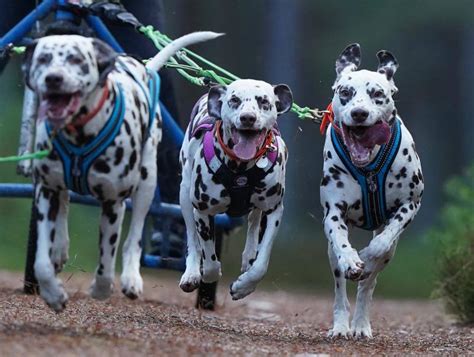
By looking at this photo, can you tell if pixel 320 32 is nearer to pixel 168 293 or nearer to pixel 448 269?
pixel 168 293

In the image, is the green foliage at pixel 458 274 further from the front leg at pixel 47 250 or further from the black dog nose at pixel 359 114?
the front leg at pixel 47 250

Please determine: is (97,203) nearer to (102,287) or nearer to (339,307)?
(339,307)

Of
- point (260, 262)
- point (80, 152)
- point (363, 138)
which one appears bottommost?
point (260, 262)

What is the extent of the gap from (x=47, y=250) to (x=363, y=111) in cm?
173

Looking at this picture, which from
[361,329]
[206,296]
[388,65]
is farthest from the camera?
[206,296]

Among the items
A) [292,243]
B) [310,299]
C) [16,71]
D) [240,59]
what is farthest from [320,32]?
[310,299]

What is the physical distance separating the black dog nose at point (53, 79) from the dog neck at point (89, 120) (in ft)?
0.91

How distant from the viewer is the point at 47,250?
7.17 meters

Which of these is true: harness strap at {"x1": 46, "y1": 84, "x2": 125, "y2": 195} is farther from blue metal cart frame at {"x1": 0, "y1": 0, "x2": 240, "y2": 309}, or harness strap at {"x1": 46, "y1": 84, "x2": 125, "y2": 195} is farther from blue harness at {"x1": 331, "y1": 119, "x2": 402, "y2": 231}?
blue metal cart frame at {"x1": 0, "y1": 0, "x2": 240, "y2": 309}

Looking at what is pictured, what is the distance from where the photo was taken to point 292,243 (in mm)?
20734

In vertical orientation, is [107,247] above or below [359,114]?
below

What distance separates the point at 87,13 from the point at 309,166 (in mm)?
12749

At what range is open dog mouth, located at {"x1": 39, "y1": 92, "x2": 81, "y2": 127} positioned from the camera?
22.6ft

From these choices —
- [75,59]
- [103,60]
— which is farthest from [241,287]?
[75,59]
